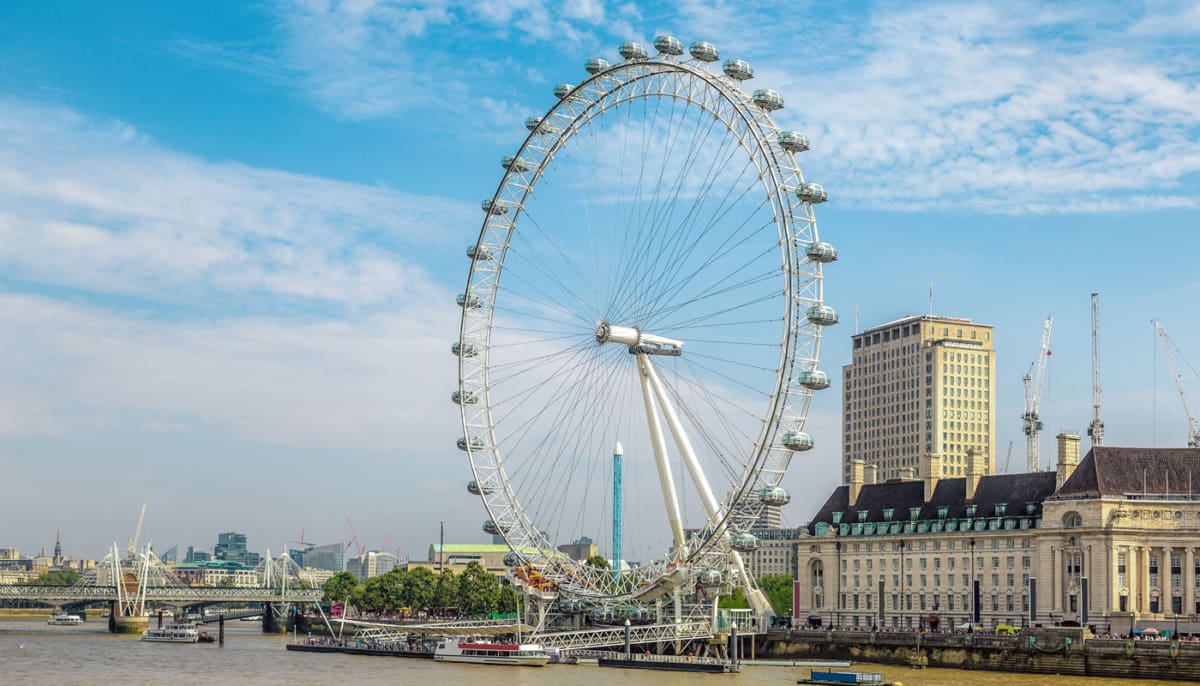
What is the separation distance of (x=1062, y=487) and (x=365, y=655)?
170 ft

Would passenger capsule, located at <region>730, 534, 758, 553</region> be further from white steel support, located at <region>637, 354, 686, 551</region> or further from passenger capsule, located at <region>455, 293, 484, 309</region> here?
passenger capsule, located at <region>455, 293, 484, 309</region>

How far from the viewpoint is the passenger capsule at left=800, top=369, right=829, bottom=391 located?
268ft

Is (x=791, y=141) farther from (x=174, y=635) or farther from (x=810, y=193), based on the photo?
(x=174, y=635)

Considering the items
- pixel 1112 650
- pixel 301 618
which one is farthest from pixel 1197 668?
pixel 301 618

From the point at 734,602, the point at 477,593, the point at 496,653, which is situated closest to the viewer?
the point at 496,653

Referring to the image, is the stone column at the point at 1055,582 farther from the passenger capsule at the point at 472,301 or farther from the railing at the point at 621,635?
the passenger capsule at the point at 472,301

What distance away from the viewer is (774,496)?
82375mm

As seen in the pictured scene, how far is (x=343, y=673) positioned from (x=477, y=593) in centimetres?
7524

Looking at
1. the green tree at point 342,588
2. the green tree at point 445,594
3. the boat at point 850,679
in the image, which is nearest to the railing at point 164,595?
the green tree at point 342,588

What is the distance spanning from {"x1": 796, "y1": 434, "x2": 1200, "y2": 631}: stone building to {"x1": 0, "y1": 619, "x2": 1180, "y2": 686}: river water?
59.7ft

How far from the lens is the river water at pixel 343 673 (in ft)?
263

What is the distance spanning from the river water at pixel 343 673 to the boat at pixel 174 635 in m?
18.3

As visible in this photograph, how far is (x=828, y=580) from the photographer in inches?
5007

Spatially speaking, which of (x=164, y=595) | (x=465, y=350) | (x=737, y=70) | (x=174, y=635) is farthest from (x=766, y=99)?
(x=164, y=595)
